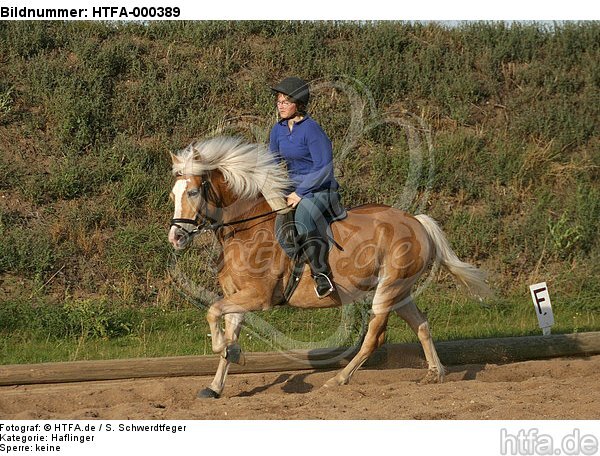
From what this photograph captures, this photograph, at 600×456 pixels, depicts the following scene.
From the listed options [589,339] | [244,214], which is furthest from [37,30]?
[589,339]

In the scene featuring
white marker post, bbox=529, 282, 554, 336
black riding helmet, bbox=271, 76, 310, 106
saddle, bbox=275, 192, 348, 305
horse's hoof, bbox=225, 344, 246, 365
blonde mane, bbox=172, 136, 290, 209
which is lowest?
white marker post, bbox=529, 282, 554, 336

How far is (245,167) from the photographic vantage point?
27.5 feet

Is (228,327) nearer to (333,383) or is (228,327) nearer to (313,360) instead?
(333,383)

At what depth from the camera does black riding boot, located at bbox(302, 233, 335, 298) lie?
8562mm

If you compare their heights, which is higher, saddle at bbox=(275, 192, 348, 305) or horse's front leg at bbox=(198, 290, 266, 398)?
saddle at bbox=(275, 192, 348, 305)

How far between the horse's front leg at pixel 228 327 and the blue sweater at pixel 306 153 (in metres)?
1.16

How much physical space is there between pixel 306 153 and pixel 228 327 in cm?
180

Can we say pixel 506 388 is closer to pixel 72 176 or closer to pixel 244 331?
pixel 244 331

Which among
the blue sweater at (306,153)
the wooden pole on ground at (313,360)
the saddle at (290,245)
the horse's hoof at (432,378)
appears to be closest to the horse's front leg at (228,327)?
the saddle at (290,245)

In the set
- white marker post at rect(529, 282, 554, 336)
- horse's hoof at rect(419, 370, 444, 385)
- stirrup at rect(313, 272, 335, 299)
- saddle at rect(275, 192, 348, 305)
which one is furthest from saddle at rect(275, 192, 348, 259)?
white marker post at rect(529, 282, 554, 336)

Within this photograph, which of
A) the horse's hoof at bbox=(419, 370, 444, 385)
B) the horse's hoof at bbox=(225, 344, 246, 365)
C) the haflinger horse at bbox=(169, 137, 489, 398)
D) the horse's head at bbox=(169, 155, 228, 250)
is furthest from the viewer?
the horse's hoof at bbox=(419, 370, 444, 385)

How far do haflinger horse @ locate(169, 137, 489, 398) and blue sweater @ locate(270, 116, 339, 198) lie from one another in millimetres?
131

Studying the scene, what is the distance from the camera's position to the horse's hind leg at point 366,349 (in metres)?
8.77

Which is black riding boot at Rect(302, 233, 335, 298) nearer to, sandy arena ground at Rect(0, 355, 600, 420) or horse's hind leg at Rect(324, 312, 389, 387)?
horse's hind leg at Rect(324, 312, 389, 387)
